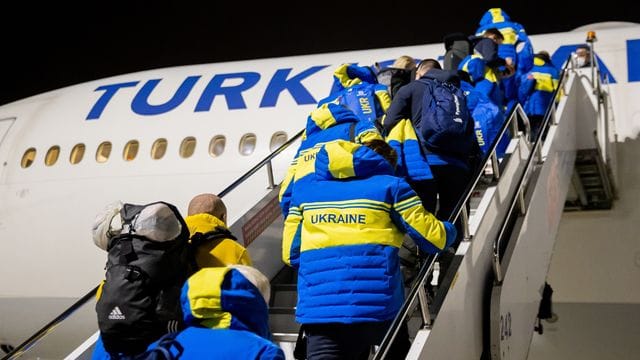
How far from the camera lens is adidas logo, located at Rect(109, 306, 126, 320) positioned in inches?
99.2

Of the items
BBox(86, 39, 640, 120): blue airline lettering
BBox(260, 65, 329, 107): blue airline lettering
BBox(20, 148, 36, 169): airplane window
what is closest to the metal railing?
BBox(86, 39, 640, 120): blue airline lettering

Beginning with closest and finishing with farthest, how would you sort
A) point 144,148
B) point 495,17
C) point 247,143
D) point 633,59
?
point 495,17, point 633,59, point 247,143, point 144,148

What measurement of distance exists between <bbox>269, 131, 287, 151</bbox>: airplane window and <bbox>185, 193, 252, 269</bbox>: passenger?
4940 millimetres

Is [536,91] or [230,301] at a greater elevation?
[230,301]

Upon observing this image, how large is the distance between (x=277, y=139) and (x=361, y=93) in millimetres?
3585

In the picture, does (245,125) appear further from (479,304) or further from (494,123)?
(479,304)

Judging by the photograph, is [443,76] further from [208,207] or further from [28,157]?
[28,157]

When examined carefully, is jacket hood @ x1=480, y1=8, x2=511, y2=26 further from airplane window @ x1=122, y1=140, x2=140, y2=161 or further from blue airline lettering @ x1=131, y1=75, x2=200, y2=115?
airplane window @ x1=122, y1=140, x2=140, y2=161

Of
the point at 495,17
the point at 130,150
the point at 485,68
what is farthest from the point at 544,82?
the point at 130,150

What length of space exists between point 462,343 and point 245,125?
5159 mm

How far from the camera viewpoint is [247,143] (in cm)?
866

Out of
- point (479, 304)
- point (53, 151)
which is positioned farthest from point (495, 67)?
point (53, 151)

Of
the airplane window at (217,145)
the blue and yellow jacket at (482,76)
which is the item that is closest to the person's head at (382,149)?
the blue and yellow jacket at (482,76)

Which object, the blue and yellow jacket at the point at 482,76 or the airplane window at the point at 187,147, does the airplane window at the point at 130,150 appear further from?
the blue and yellow jacket at the point at 482,76
